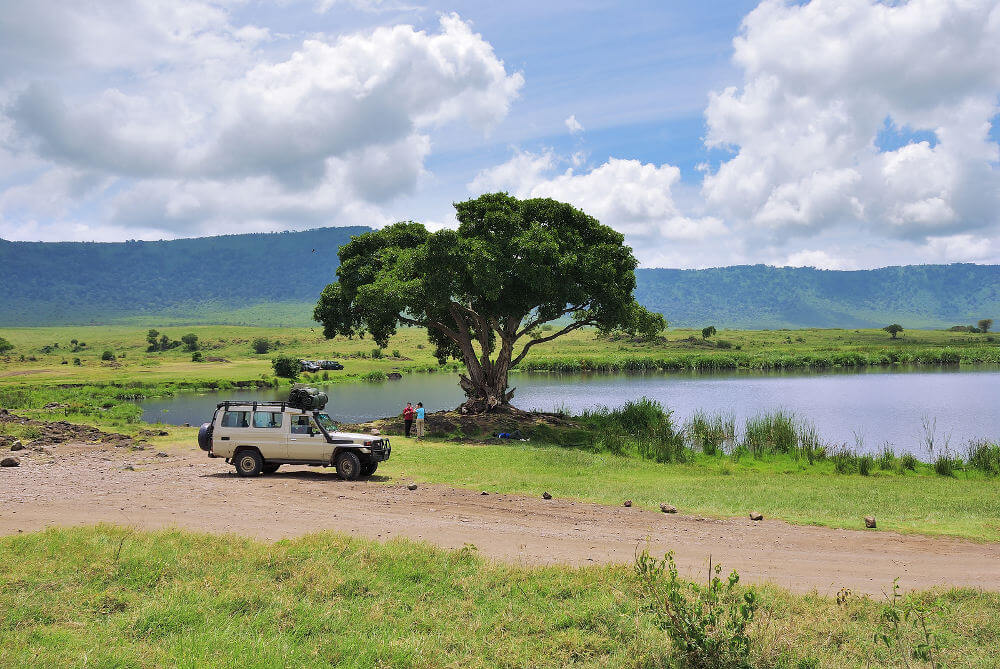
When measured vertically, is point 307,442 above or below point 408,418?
above

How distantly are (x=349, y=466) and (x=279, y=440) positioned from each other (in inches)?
96.5

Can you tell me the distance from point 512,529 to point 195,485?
9897 millimetres

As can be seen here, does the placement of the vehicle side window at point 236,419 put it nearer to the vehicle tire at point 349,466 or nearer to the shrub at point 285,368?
the vehicle tire at point 349,466

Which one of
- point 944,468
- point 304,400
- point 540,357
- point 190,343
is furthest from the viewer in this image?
point 190,343

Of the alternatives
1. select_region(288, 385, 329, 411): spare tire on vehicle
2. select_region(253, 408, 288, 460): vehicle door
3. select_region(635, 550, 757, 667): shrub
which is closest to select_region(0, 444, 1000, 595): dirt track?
select_region(253, 408, 288, 460): vehicle door

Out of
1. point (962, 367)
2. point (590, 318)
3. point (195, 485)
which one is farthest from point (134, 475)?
point (962, 367)

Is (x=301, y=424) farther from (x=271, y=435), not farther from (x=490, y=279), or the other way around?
(x=490, y=279)

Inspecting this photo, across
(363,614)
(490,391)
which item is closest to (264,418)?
(363,614)

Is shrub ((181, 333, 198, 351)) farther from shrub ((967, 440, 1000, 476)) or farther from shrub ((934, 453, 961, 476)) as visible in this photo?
shrub ((967, 440, 1000, 476))

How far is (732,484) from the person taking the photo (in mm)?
19875

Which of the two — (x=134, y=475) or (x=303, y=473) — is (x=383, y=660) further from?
(x=134, y=475)

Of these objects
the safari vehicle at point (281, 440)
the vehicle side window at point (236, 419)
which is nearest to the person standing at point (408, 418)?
the safari vehicle at point (281, 440)

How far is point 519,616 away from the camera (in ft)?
27.8

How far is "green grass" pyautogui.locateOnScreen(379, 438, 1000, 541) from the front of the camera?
50.7 ft
